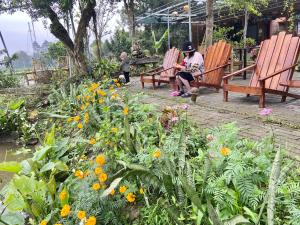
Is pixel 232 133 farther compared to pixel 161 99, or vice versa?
pixel 161 99

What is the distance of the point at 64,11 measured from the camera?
33.8ft

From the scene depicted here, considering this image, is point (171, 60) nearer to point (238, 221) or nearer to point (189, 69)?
point (189, 69)

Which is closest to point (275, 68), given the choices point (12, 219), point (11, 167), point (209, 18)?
point (209, 18)

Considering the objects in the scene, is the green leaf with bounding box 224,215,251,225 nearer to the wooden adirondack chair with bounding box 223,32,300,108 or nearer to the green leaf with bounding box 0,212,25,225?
the green leaf with bounding box 0,212,25,225

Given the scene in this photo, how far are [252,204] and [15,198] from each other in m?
2.06

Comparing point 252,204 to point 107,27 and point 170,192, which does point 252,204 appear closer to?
point 170,192

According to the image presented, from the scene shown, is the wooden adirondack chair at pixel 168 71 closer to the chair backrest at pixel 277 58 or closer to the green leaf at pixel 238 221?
the chair backrest at pixel 277 58

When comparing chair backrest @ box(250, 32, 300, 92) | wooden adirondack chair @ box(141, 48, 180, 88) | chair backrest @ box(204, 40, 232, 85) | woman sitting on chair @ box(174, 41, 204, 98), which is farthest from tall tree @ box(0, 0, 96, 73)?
chair backrest @ box(250, 32, 300, 92)

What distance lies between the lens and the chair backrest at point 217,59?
5.98 meters

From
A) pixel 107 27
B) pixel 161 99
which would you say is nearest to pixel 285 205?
pixel 161 99

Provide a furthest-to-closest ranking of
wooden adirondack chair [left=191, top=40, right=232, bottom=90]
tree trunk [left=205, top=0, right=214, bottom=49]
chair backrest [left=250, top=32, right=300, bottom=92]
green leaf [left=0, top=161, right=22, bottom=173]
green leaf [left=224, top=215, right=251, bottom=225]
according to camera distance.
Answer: tree trunk [left=205, top=0, right=214, bottom=49] < wooden adirondack chair [left=191, top=40, right=232, bottom=90] < chair backrest [left=250, top=32, right=300, bottom=92] < green leaf [left=0, top=161, right=22, bottom=173] < green leaf [left=224, top=215, right=251, bottom=225]

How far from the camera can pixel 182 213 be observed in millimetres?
2119

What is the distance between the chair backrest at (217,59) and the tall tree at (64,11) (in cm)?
503

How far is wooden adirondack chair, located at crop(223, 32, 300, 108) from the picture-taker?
4.45 m
